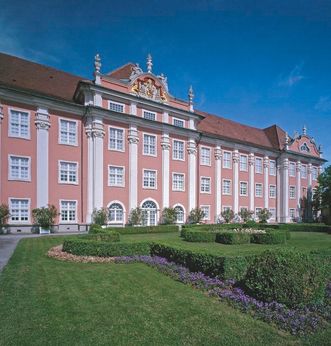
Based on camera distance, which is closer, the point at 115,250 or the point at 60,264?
the point at 60,264

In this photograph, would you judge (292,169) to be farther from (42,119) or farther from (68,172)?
(42,119)

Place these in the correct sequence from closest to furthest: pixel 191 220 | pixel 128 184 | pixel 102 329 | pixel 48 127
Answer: pixel 102 329
pixel 48 127
pixel 128 184
pixel 191 220

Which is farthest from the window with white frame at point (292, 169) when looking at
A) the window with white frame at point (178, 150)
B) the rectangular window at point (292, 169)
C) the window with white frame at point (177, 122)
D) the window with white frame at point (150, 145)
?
the window with white frame at point (150, 145)

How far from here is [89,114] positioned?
27.0 metres

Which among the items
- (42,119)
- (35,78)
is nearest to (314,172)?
(42,119)

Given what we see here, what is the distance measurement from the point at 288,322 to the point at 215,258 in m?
3.23

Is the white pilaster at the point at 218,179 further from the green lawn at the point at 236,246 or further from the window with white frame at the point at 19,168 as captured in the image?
the window with white frame at the point at 19,168

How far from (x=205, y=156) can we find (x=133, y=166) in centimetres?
1157

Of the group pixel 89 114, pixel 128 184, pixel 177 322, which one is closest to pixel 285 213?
pixel 128 184

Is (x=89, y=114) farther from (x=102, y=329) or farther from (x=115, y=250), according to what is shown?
(x=102, y=329)

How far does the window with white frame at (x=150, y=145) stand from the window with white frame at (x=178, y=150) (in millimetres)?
2760

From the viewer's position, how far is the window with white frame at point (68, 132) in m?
26.5

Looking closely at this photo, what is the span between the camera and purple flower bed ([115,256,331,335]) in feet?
18.0

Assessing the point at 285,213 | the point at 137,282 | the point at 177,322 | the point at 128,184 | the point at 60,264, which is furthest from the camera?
the point at 285,213
